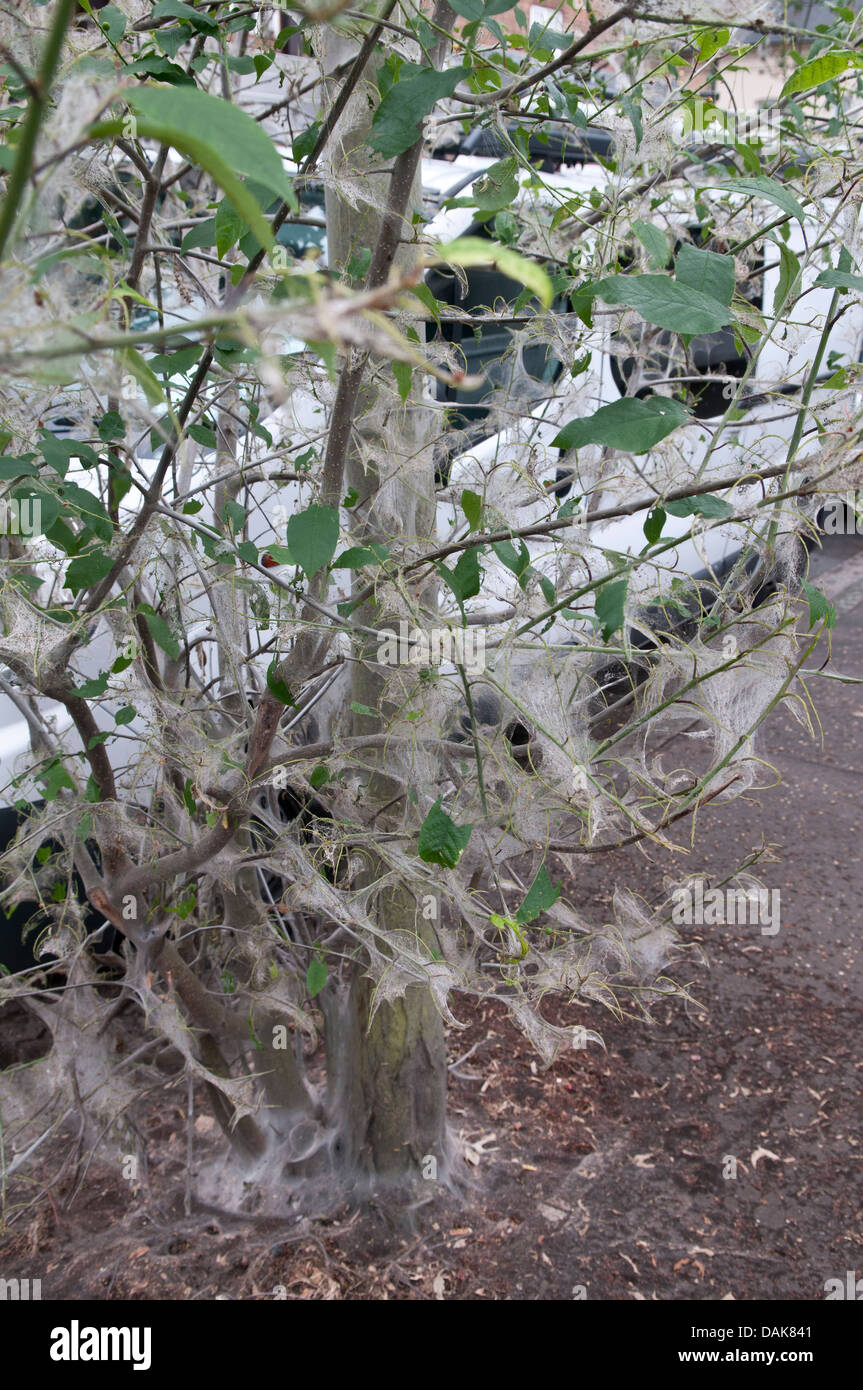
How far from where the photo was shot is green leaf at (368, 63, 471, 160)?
1108 mm

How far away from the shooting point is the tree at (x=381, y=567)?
1269mm

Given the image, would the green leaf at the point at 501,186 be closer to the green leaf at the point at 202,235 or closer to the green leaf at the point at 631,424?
the green leaf at the point at 202,235

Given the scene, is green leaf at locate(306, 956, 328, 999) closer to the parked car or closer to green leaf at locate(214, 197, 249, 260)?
the parked car

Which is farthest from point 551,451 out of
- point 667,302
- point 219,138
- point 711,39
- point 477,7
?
point 219,138

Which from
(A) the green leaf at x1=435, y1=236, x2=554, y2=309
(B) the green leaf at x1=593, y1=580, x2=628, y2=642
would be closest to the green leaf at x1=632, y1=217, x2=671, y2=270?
(B) the green leaf at x1=593, y1=580, x2=628, y2=642

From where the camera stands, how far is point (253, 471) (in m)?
2.31

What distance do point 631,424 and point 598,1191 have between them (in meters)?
2.04

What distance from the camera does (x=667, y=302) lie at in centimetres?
97

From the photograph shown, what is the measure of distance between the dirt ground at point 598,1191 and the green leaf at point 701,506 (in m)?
1.77

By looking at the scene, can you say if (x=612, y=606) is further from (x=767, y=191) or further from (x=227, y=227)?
(x=227, y=227)

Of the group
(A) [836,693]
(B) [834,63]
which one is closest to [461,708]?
(B) [834,63]

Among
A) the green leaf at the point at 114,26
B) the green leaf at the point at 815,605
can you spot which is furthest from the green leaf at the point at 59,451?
the green leaf at the point at 815,605

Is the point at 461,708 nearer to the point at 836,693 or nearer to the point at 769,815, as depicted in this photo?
the point at 769,815
